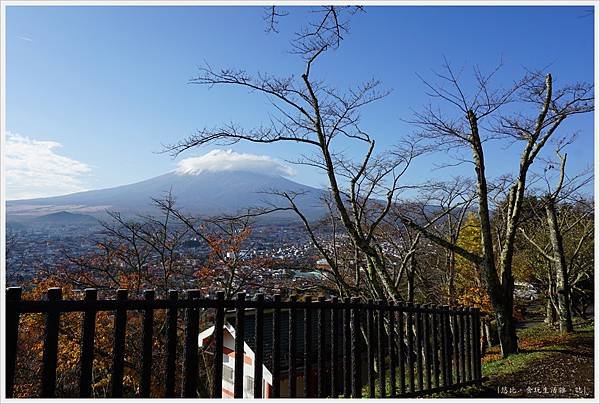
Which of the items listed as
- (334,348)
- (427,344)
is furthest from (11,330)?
(427,344)

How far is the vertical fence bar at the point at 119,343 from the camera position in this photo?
2494mm

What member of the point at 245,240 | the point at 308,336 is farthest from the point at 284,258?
the point at 308,336

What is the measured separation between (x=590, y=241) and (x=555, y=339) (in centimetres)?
711

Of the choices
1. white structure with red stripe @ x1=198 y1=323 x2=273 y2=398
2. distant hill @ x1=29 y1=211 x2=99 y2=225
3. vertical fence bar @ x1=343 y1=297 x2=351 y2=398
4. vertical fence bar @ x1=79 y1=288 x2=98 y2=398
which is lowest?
white structure with red stripe @ x1=198 y1=323 x2=273 y2=398

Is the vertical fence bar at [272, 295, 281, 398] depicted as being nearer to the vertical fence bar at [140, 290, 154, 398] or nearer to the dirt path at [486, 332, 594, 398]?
the vertical fence bar at [140, 290, 154, 398]

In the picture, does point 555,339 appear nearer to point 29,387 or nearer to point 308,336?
point 308,336

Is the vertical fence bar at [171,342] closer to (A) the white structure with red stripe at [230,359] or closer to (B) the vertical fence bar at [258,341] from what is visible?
(B) the vertical fence bar at [258,341]

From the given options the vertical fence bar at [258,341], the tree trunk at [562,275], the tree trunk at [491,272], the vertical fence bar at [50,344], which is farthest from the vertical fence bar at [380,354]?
the tree trunk at [562,275]

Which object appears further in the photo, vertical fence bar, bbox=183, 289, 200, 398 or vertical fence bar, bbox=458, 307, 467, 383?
vertical fence bar, bbox=458, 307, 467, 383

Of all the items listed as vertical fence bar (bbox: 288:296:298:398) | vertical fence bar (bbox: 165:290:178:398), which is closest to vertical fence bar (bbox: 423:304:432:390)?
vertical fence bar (bbox: 288:296:298:398)

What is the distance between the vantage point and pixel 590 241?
613 inches

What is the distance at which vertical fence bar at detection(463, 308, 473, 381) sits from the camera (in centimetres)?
539

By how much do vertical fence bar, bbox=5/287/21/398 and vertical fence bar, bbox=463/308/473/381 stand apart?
504 centimetres

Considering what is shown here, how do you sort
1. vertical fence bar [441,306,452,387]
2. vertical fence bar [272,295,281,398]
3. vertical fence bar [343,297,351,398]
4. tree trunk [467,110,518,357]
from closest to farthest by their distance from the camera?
vertical fence bar [272,295,281,398] → vertical fence bar [343,297,351,398] → vertical fence bar [441,306,452,387] → tree trunk [467,110,518,357]
